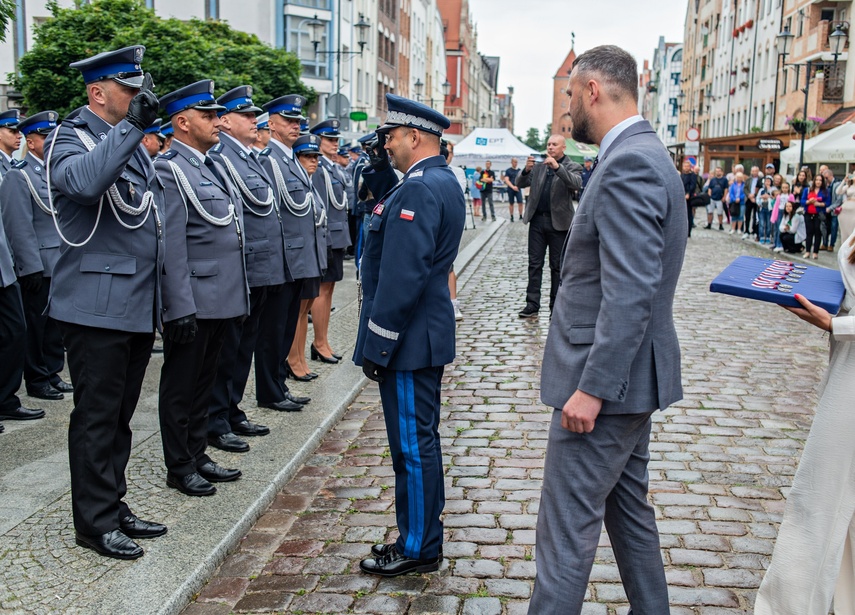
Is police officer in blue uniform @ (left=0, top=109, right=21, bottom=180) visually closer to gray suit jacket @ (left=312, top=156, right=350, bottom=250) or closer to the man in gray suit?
gray suit jacket @ (left=312, top=156, right=350, bottom=250)

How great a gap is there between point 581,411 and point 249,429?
12.3 ft

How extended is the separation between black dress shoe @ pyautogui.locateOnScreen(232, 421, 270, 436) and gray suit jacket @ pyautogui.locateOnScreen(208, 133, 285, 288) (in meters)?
0.94

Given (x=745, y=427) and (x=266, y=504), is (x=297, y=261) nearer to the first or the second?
(x=266, y=504)

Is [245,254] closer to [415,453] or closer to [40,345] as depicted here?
[40,345]

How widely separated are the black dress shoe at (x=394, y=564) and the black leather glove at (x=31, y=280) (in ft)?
13.6

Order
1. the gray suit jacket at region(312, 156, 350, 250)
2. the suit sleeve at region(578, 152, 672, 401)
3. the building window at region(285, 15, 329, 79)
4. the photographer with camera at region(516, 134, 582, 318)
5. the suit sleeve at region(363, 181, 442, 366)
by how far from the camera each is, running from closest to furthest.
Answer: the suit sleeve at region(578, 152, 672, 401)
the suit sleeve at region(363, 181, 442, 366)
the gray suit jacket at region(312, 156, 350, 250)
the photographer with camera at region(516, 134, 582, 318)
the building window at region(285, 15, 329, 79)

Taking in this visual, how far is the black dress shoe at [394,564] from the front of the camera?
4336 millimetres

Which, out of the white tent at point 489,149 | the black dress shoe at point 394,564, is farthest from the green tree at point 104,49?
the black dress shoe at point 394,564

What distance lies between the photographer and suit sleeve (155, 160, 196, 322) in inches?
189

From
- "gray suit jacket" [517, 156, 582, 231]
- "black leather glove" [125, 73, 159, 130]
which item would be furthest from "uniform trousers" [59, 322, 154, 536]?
"gray suit jacket" [517, 156, 582, 231]

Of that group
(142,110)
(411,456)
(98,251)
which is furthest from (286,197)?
(411,456)

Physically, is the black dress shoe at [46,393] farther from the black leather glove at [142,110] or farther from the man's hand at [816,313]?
the man's hand at [816,313]

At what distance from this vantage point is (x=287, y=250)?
23.4ft

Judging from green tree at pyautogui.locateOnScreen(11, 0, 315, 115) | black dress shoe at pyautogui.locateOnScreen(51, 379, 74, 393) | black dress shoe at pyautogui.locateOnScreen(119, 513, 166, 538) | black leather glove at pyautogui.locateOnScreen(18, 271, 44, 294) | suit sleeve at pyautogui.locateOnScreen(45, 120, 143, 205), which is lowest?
black dress shoe at pyautogui.locateOnScreen(51, 379, 74, 393)
